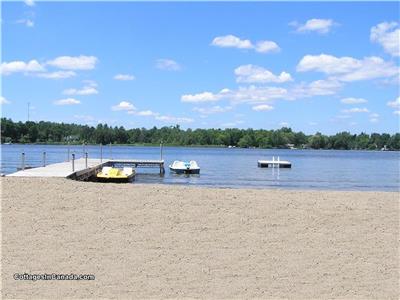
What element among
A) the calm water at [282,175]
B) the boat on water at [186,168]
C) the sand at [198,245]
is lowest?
the calm water at [282,175]

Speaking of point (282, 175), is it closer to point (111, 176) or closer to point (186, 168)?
point (186, 168)

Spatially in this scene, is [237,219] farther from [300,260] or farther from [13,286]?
[13,286]

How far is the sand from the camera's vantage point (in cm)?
787

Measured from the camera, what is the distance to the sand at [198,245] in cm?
787

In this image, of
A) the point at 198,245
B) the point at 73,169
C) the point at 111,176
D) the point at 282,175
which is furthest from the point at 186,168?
the point at 198,245

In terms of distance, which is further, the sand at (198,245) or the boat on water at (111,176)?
the boat on water at (111,176)

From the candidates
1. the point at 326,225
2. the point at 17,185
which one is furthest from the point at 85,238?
the point at 17,185

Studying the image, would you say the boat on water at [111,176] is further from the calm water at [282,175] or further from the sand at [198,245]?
the sand at [198,245]

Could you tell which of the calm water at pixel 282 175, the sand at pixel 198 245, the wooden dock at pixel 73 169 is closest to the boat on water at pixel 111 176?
the wooden dock at pixel 73 169

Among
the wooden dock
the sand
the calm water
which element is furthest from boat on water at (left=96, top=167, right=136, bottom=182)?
the sand

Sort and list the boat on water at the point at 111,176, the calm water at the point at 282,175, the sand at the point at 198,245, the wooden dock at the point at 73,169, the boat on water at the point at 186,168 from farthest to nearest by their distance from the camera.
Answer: the boat on water at the point at 186,168, the calm water at the point at 282,175, the boat on water at the point at 111,176, the wooden dock at the point at 73,169, the sand at the point at 198,245

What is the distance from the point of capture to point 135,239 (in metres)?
10.0

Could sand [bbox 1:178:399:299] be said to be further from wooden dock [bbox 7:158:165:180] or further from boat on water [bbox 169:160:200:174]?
boat on water [bbox 169:160:200:174]

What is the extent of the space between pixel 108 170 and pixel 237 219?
26.3 m
